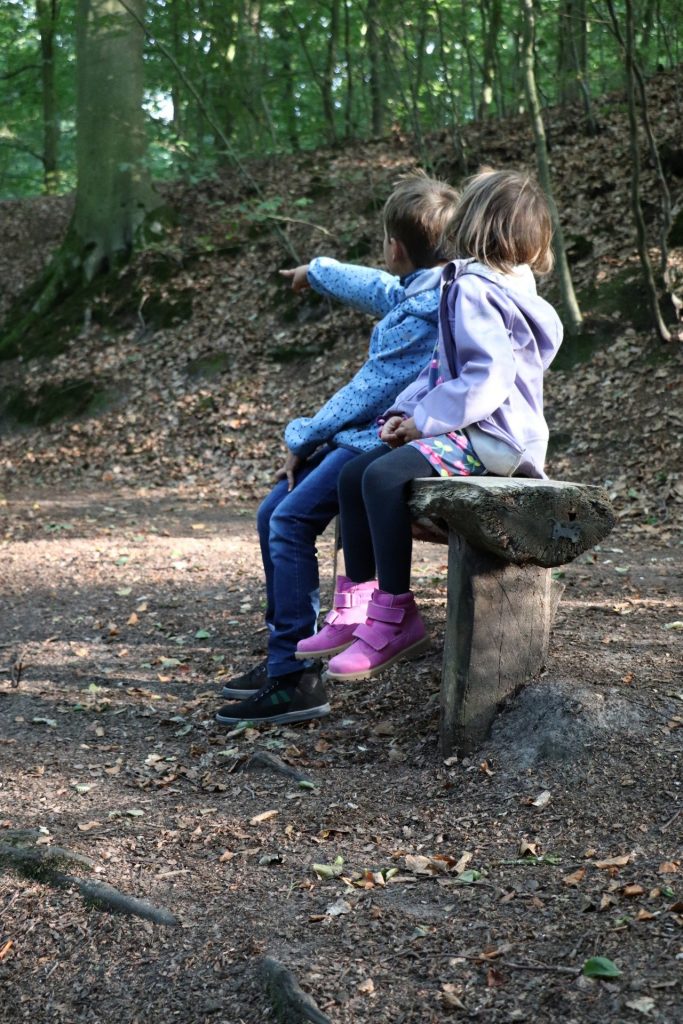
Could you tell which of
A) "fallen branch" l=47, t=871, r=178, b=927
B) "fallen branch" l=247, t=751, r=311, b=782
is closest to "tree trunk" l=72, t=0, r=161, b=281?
"fallen branch" l=247, t=751, r=311, b=782

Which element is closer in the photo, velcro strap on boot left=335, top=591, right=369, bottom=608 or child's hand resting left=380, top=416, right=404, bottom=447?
child's hand resting left=380, top=416, right=404, bottom=447

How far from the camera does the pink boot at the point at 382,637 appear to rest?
3.48 meters

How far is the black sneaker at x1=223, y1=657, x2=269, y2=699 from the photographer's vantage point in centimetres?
412

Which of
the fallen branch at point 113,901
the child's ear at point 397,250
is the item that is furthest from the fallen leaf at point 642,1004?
the child's ear at point 397,250

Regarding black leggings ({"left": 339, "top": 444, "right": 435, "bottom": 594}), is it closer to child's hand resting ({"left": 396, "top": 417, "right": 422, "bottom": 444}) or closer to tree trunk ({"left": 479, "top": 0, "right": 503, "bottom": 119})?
child's hand resting ({"left": 396, "top": 417, "right": 422, "bottom": 444})

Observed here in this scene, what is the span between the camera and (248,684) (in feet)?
13.6

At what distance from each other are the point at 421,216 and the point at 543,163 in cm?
582

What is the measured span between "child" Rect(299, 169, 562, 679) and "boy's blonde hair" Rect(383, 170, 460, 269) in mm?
249

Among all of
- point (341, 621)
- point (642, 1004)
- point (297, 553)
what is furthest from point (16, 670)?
point (642, 1004)

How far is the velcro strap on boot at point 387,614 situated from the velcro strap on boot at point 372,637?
5 centimetres

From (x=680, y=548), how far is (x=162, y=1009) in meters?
4.66

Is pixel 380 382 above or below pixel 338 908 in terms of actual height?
above

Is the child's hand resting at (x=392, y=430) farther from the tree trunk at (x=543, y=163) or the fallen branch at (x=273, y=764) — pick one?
the tree trunk at (x=543, y=163)

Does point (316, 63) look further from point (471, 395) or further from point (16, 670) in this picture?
point (471, 395)
